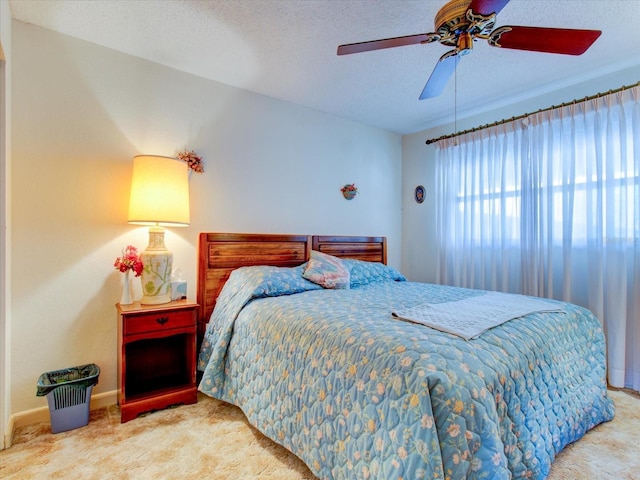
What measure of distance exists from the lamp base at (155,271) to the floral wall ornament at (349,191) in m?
2.03

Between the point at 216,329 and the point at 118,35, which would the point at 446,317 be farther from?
the point at 118,35

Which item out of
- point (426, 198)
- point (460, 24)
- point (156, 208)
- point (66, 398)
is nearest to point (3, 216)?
point (156, 208)

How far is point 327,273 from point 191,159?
1444 millimetres

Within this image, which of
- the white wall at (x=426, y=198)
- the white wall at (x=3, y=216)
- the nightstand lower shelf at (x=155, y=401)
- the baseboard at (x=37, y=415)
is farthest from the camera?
the white wall at (x=426, y=198)

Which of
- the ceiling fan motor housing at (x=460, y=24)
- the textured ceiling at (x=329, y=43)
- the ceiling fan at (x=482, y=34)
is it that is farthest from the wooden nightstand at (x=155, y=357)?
the ceiling fan motor housing at (x=460, y=24)

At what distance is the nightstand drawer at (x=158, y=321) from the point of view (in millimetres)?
2059

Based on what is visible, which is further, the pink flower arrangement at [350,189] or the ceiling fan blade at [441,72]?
the pink flower arrangement at [350,189]

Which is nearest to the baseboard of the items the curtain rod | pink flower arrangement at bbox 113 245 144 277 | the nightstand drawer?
the nightstand drawer

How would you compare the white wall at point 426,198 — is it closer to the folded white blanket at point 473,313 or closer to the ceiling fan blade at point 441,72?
the ceiling fan blade at point 441,72

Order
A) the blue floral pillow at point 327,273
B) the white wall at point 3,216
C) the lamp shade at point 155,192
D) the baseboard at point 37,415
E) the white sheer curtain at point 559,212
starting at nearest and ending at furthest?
1. the white wall at point 3,216
2. the baseboard at point 37,415
3. the lamp shade at point 155,192
4. the white sheer curtain at point 559,212
5. the blue floral pillow at point 327,273

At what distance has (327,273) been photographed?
106 inches

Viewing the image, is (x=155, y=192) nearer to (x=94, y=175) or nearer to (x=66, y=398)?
(x=94, y=175)

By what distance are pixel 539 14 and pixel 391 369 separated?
230cm

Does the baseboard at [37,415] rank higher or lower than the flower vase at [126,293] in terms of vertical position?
lower
